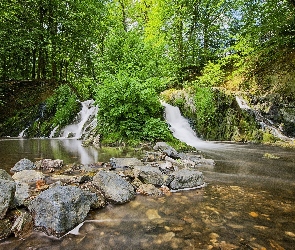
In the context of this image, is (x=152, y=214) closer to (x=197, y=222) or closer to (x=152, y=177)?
(x=197, y=222)

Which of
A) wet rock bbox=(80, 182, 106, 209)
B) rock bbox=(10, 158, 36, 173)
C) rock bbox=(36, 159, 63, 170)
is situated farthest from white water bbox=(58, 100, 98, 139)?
wet rock bbox=(80, 182, 106, 209)

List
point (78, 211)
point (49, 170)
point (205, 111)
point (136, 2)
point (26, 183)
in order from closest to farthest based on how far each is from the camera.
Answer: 1. point (78, 211)
2. point (26, 183)
3. point (49, 170)
4. point (205, 111)
5. point (136, 2)

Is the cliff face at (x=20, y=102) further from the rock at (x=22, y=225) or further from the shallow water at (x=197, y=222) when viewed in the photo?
the shallow water at (x=197, y=222)

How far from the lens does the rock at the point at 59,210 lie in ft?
9.34

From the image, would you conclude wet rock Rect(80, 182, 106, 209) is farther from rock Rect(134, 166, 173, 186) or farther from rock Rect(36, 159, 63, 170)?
rock Rect(36, 159, 63, 170)

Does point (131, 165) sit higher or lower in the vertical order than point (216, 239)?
higher

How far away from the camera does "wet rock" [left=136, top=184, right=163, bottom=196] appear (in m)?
4.17

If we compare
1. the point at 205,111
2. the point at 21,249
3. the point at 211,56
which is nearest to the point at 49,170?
the point at 21,249

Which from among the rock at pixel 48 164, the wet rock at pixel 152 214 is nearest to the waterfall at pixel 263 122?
the rock at pixel 48 164

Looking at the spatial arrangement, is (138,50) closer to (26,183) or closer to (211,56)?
(26,183)

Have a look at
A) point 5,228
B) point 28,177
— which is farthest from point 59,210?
point 28,177

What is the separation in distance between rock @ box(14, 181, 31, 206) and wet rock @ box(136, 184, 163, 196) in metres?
1.72

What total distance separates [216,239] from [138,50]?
950 centimetres

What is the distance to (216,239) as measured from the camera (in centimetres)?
277
